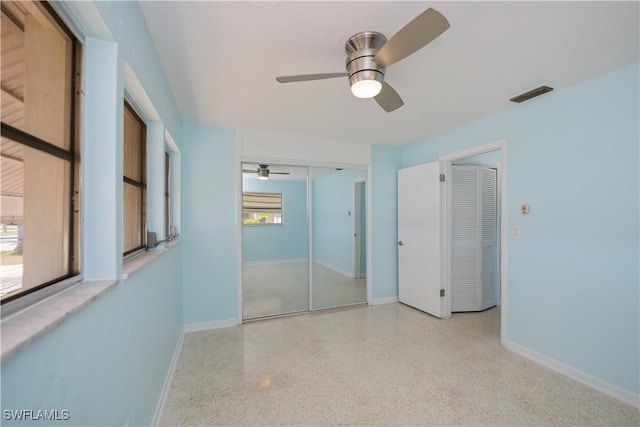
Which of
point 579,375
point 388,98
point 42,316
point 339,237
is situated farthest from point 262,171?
point 579,375

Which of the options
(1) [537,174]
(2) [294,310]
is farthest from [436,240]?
(2) [294,310]

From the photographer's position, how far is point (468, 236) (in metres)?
3.63

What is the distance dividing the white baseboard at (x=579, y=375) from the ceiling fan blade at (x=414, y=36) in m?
2.73

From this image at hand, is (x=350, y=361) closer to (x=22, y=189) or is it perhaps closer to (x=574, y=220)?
(x=574, y=220)

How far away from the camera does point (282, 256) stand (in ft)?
15.5

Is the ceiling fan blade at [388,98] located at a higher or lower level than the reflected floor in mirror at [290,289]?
higher

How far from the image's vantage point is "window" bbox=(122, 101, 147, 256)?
155 cm

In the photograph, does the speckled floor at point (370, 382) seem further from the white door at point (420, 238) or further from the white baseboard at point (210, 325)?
the white door at point (420, 238)

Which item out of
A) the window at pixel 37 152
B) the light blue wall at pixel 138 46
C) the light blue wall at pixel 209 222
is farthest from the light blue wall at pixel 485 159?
the window at pixel 37 152

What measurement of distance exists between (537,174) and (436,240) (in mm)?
1317

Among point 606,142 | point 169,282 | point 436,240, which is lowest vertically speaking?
point 169,282

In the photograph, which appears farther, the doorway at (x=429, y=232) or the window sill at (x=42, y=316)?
the doorway at (x=429, y=232)

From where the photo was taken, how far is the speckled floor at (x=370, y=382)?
5.81ft

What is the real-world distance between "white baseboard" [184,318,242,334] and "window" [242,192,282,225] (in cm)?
162
